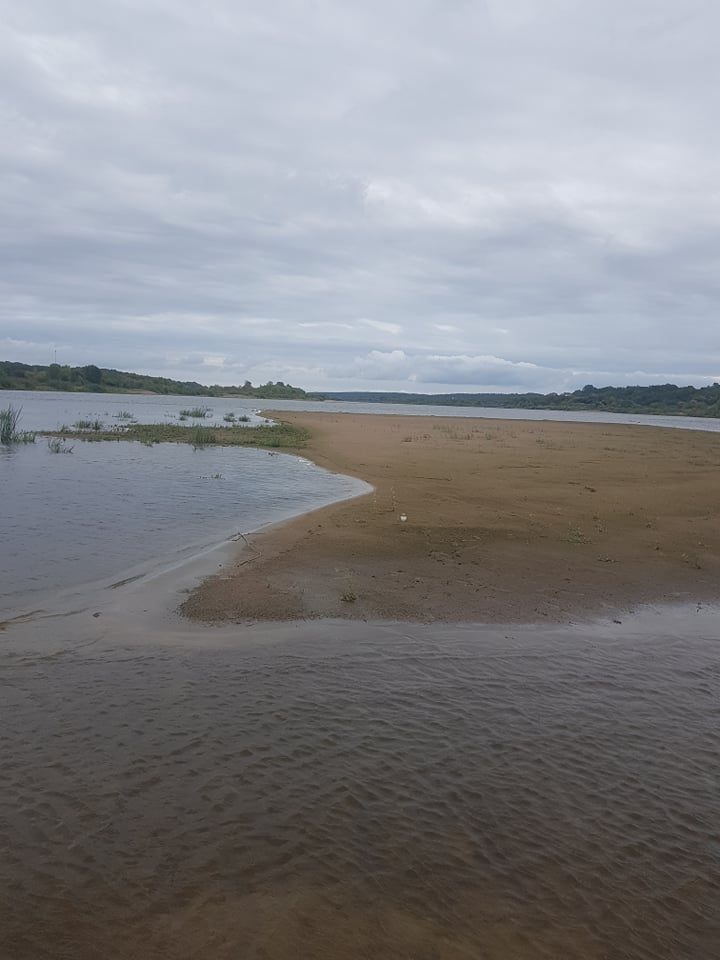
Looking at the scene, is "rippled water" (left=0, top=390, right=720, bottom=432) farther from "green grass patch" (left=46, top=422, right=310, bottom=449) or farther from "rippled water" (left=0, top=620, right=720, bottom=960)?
"rippled water" (left=0, top=620, right=720, bottom=960)

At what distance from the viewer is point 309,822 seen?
443cm

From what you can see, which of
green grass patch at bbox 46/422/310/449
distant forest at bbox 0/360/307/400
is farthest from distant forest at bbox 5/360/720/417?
green grass patch at bbox 46/422/310/449

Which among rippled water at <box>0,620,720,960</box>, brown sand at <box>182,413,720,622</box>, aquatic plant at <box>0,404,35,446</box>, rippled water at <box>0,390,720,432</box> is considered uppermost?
rippled water at <box>0,390,720,432</box>

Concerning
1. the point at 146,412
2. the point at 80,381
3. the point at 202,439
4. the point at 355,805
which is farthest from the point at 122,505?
the point at 80,381

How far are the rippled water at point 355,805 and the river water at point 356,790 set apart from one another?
0.06ft

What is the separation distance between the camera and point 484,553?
1184 centimetres

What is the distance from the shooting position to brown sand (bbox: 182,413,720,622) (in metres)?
9.17

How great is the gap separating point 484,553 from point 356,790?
7.46 metres

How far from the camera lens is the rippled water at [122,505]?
1088cm

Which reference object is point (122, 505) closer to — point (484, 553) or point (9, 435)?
point (484, 553)

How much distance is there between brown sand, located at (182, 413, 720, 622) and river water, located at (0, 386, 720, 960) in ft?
2.76

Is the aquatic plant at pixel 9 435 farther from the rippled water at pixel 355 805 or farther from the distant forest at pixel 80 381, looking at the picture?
the distant forest at pixel 80 381

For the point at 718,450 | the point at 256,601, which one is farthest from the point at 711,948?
the point at 718,450

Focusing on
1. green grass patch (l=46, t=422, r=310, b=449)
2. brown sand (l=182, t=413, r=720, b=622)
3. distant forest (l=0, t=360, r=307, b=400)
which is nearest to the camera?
brown sand (l=182, t=413, r=720, b=622)
